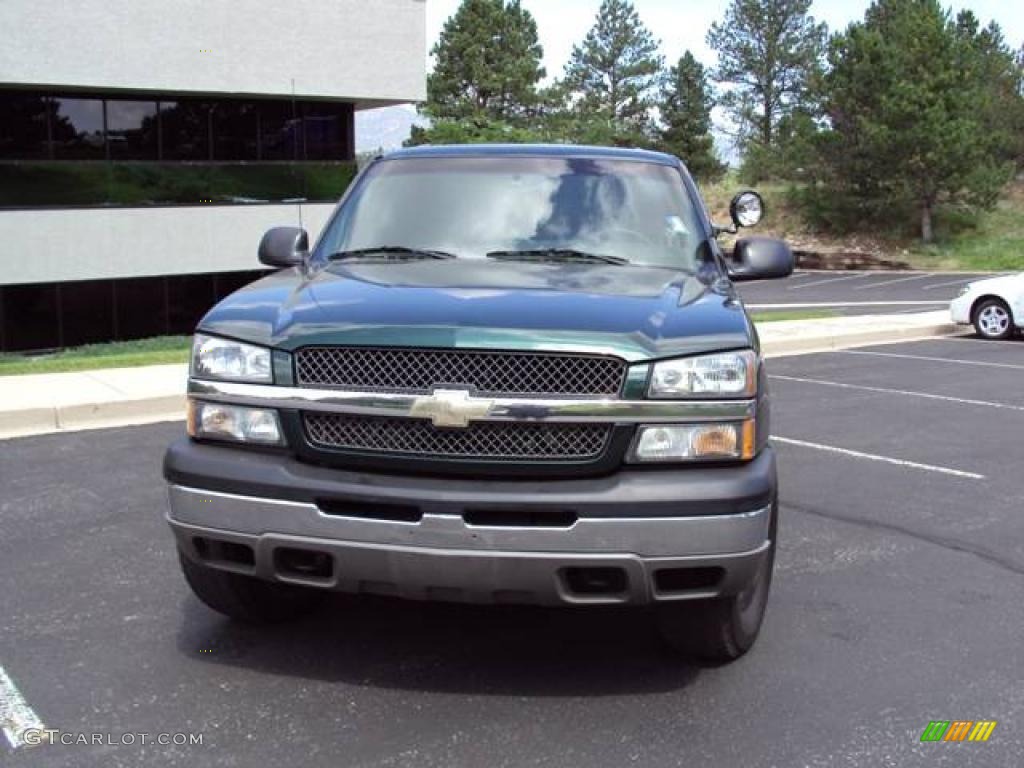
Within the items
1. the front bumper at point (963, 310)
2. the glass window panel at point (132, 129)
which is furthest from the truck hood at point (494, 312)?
the glass window panel at point (132, 129)

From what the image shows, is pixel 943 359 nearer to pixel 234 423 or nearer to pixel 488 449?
pixel 488 449

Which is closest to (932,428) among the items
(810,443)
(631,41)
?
(810,443)

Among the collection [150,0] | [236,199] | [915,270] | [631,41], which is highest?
[631,41]

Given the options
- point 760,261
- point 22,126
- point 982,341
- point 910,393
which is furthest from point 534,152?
Result: point 22,126

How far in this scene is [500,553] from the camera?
3250 mm

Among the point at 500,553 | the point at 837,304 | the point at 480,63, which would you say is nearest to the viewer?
the point at 500,553

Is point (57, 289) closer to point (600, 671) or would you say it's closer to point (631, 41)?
point (600, 671)

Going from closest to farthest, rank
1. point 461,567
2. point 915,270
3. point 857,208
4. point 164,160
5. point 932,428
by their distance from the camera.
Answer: point 461,567, point 932,428, point 164,160, point 915,270, point 857,208

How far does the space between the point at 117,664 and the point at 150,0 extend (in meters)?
19.5

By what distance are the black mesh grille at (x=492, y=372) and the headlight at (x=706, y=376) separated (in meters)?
0.13

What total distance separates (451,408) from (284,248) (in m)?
1.83

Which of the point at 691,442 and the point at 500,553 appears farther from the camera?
the point at 691,442

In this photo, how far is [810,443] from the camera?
831 centimetres

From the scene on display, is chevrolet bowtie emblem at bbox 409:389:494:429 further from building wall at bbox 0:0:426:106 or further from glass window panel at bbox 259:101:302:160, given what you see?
glass window panel at bbox 259:101:302:160
